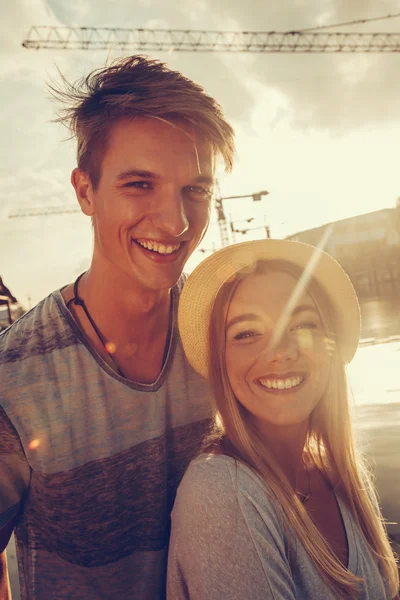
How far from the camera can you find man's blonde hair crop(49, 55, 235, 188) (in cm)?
221

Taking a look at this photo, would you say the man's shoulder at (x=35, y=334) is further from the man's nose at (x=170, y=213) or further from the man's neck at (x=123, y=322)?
the man's nose at (x=170, y=213)

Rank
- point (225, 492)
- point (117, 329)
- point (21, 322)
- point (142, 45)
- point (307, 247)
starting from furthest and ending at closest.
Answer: point (142, 45), point (117, 329), point (21, 322), point (307, 247), point (225, 492)

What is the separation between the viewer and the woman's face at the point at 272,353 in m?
1.78

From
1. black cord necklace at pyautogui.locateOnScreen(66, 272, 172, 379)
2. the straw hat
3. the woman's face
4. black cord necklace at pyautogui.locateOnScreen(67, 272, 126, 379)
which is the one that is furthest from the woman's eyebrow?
black cord necklace at pyautogui.locateOnScreen(67, 272, 126, 379)

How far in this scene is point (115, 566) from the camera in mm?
2010

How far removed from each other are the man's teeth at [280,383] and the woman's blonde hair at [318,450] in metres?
0.16

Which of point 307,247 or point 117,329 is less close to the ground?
point 307,247

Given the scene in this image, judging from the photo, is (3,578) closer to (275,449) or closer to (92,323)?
(92,323)

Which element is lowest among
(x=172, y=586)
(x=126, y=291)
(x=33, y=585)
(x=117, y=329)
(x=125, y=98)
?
(x=33, y=585)

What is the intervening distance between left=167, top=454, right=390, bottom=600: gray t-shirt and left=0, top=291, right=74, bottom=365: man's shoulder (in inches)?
37.8

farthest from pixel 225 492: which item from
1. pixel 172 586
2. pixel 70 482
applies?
pixel 70 482

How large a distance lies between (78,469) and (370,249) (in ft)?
136

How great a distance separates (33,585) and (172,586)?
97cm

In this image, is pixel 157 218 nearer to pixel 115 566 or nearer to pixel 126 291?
pixel 126 291
